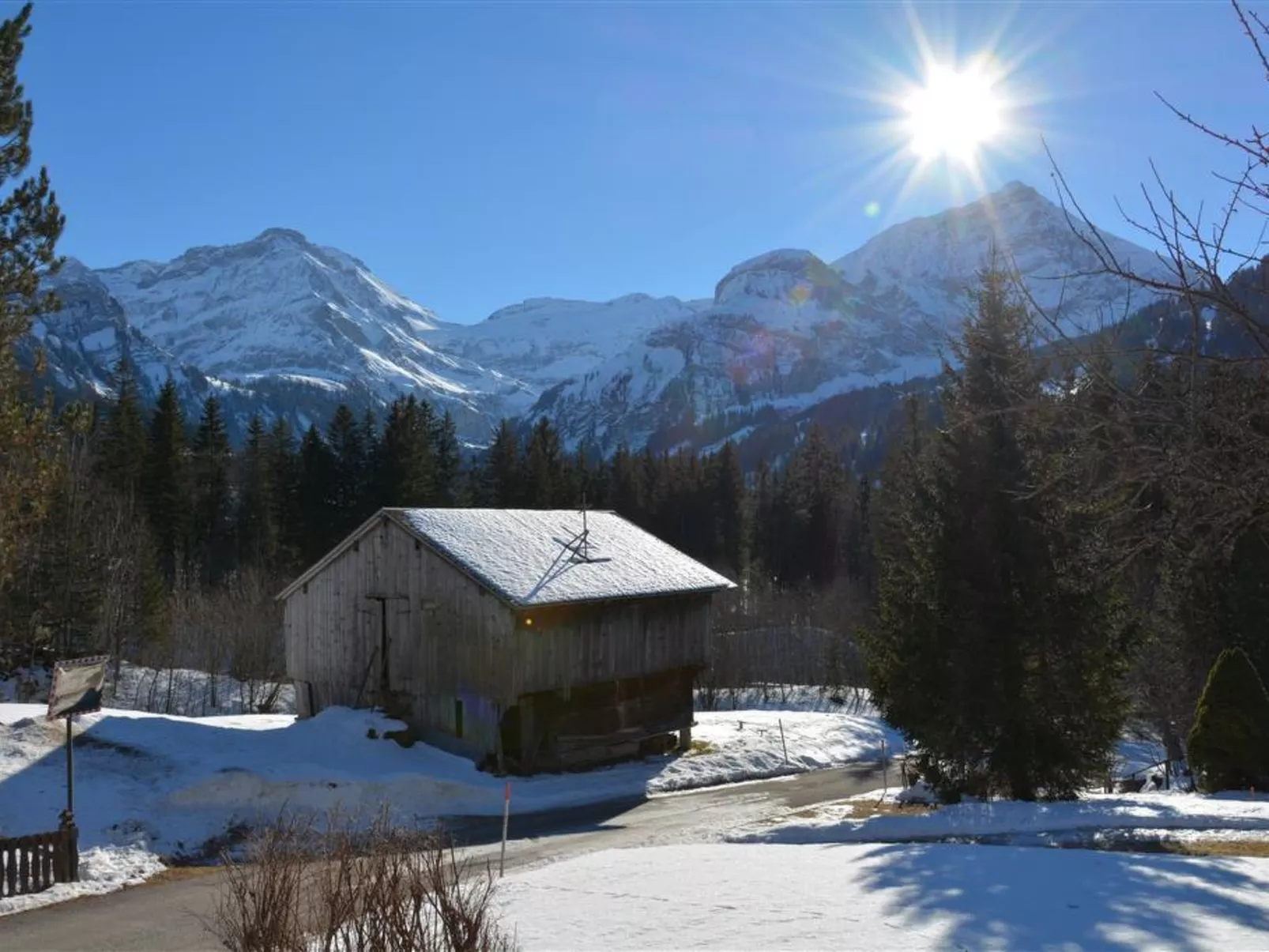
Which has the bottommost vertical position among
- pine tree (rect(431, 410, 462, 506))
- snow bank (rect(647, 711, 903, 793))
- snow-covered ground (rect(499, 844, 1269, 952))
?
snow bank (rect(647, 711, 903, 793))

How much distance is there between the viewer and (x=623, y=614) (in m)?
30.4

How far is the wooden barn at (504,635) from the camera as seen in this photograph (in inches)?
1083

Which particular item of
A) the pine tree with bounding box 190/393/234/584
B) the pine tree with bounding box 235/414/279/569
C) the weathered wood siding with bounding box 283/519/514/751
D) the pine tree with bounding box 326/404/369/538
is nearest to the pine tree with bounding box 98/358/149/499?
the pine tree with bounding box 190/393/234/584

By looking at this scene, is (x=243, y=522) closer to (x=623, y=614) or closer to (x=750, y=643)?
(x=750, y=643)

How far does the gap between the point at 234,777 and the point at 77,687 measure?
210 inches

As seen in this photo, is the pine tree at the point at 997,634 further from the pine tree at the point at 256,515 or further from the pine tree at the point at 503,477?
the pine tree at the point at 503,477

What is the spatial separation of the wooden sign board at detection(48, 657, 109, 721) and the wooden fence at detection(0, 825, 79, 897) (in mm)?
2168

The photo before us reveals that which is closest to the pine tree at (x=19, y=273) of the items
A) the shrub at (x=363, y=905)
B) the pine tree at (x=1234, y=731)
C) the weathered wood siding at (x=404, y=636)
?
the weathered wood siding at (x=404, y=636)

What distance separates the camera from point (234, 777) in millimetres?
22406

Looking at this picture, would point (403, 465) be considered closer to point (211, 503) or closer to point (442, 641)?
point (211, 503)

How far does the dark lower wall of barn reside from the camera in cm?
2792

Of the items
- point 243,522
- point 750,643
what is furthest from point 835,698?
point 243,522

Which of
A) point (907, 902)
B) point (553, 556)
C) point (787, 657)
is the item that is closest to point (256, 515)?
point (787, 657)

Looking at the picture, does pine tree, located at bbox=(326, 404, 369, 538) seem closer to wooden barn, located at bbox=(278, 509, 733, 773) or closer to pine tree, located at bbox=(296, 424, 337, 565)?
pine tree, located at bbox=(296, 424, 337, 565)
